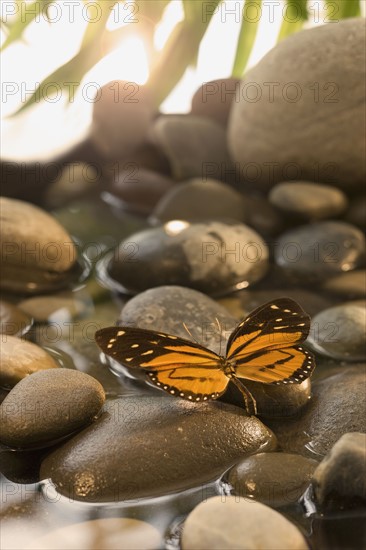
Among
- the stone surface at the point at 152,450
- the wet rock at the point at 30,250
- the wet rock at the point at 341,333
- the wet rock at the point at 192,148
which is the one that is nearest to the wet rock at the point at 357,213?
the wet rock at the point at 192,148

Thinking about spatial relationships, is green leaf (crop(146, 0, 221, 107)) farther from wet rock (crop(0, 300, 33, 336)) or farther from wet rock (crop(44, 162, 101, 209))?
wet rock (crop(0, 300, 33, 336))

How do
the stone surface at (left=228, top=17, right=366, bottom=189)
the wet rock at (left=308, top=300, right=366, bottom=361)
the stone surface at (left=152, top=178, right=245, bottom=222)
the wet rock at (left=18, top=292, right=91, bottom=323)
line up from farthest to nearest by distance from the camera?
1. the stone surface at (left=152, top=178, right=245, bottom=222)
2. the stone surface at (left=228, top=17, right=366, bottom=189)
3. the wet rock at (left=18, top=292, right=91, bottom=323)
4. the wet rock at (left=308, top=300, right=366, bottom=361)

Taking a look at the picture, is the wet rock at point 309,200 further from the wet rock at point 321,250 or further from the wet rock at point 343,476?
the wet rock at point 343,476

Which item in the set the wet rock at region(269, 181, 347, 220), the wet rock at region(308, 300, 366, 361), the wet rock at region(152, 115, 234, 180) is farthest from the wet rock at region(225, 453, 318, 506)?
the wet rock at region(152, 115, 234, 180)

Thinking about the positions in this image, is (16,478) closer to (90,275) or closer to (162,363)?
(162,363)

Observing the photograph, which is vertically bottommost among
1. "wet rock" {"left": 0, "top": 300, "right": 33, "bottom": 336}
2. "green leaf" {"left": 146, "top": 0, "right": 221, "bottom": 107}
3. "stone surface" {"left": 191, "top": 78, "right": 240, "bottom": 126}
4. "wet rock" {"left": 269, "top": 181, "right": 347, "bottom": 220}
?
"wet rock" {"left": 0, "top": 300, "right": 33, "bottom": 336}

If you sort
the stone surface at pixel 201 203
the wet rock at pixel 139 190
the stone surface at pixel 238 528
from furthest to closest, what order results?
the wet rock at pixel 139 190
the stone surface at pixel 201 203
the stone surface at pixel 238 528

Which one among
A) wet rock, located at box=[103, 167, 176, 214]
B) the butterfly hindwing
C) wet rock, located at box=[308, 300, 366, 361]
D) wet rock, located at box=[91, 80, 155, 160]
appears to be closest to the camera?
the butterfly hindwing
